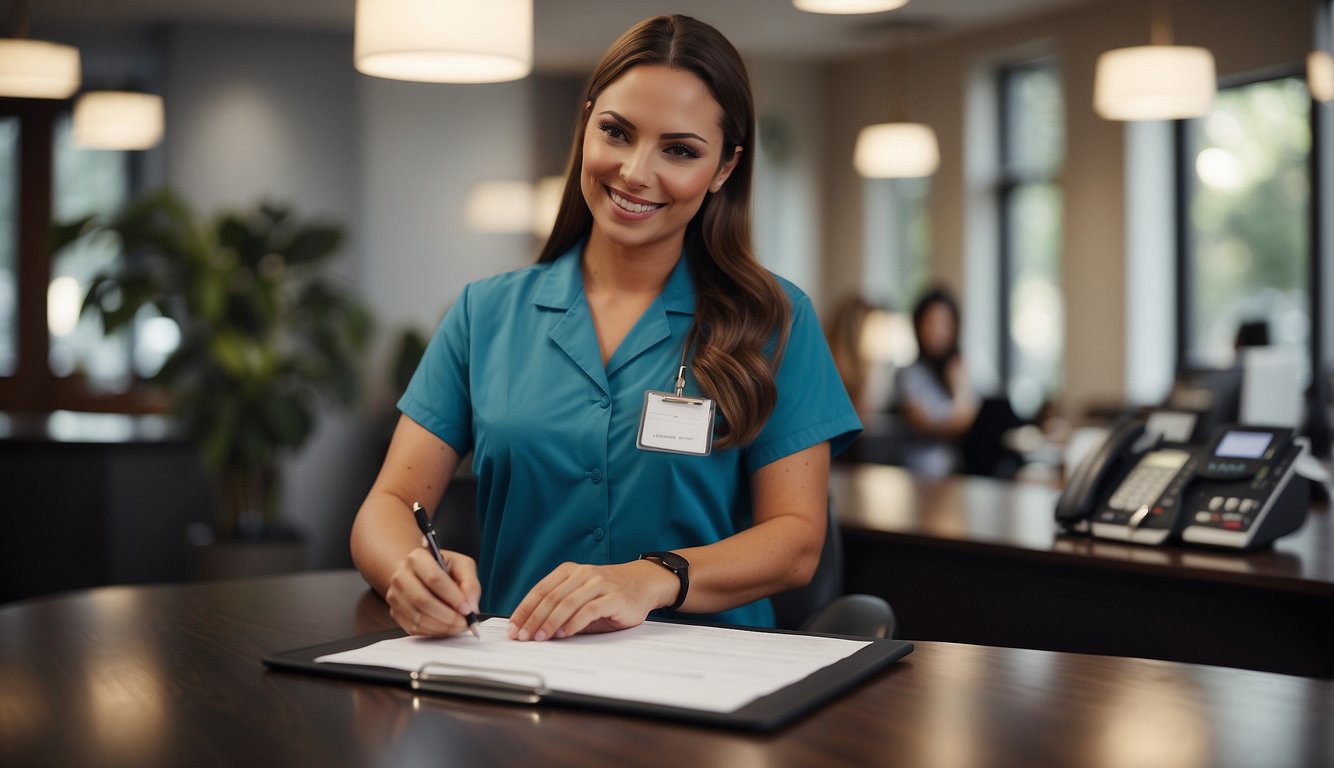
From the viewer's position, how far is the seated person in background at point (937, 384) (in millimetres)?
7254

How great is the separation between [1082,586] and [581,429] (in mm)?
1052

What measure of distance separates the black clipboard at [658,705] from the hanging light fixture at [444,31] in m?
A: 1.60

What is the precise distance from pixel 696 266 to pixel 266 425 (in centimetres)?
452

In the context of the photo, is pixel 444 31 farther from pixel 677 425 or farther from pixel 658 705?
pixel 658 705

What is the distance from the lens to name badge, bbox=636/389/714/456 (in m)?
1.62

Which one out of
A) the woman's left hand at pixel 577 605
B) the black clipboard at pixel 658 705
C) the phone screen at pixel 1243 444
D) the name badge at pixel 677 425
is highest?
the name badge at pixel 677 425

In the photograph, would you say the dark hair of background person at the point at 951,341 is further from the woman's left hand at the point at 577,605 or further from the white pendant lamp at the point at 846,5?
the woman's left hand at the point at 577,605

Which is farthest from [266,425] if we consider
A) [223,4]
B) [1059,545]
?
[1059,545]

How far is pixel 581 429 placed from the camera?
1691mm

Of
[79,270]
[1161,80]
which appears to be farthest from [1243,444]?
[79,270]

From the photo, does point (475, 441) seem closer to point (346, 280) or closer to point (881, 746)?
point (881, 746)

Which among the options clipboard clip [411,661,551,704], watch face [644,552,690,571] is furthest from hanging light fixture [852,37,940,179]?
A: clipboard clip [411,661,551,704]

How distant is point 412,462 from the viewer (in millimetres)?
1743

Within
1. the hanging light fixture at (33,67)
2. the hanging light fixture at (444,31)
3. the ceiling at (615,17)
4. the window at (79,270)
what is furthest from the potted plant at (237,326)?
the window at (79,270)
